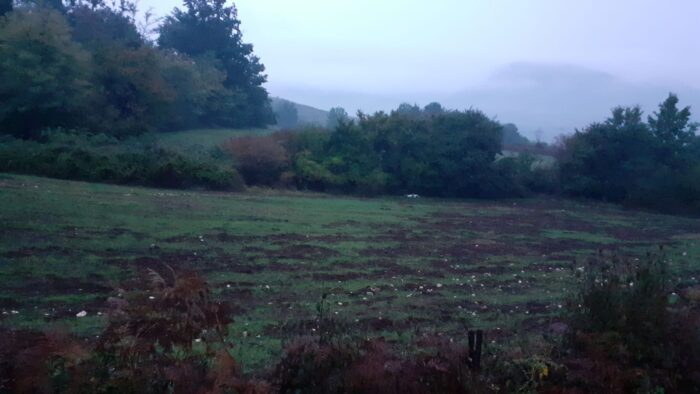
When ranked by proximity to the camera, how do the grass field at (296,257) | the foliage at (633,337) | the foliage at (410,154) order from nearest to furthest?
the foliage at (633,337) → the grass field at (296,257) → the foliage at (410,154)

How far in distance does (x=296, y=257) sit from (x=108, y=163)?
2260cm

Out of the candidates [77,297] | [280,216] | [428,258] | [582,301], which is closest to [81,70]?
[280,216]

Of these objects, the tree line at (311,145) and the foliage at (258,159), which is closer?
the tree line at (311,145)

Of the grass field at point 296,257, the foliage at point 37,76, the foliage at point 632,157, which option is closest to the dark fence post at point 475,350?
the grass field at point 296,257

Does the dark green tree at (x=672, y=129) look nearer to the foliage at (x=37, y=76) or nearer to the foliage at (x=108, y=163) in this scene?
the foliage at (x=108, y=163)

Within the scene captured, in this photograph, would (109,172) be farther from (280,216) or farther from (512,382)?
(512,382)

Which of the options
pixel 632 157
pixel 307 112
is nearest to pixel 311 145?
pixel 632 157

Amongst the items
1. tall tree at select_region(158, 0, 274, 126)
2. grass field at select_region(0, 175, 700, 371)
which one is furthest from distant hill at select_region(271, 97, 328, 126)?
grass field at select_region(0, 175, 700, 371)

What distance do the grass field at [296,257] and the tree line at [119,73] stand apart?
1414 centimetres

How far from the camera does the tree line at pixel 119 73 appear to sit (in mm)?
46219

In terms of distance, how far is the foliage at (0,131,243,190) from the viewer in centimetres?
3912

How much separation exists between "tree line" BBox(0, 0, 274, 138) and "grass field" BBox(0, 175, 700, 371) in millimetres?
14142

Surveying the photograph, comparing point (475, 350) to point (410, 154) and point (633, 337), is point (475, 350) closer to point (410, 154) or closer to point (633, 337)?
point (633, 337)

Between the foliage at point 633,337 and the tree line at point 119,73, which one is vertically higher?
the tree line at point 119,73
